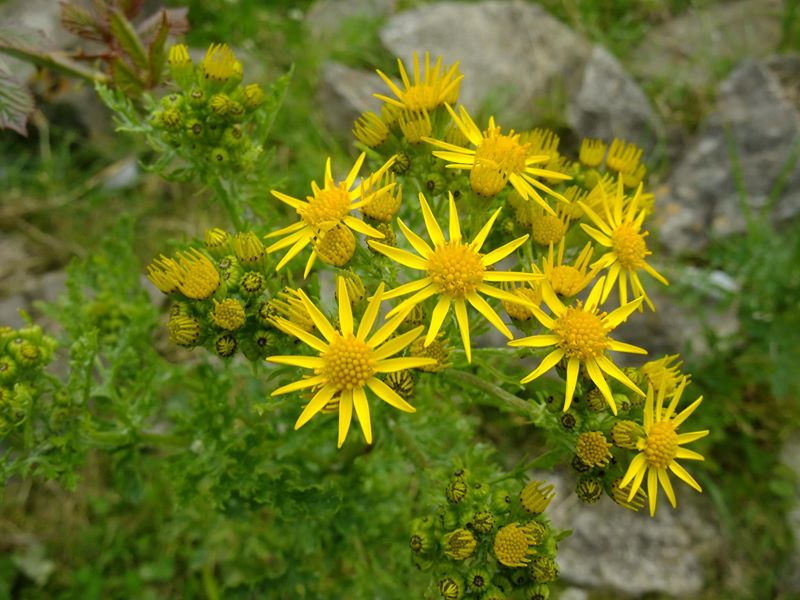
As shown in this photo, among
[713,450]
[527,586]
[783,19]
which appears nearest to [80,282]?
[527,586]

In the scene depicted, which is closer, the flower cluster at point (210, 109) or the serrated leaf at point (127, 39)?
the flower cluster at point (210, 109)

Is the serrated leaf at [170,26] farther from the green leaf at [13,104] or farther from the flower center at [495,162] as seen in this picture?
the flower center at [495,162]

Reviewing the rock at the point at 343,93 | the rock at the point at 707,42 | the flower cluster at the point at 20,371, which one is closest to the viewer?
the flower cluster at the point at 20,371

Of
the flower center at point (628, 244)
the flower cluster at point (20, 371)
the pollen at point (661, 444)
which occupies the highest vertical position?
the flower center at point (628, 244)

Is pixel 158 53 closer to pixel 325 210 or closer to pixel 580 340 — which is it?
pixel 325 210

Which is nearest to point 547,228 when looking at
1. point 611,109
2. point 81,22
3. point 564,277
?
point 564,277

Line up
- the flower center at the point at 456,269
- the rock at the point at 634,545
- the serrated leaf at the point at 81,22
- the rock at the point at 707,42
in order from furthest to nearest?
the rock at the point at 707,42, the rock at the point at 634,545, the serrated leaf at the point at 81,22, the flower center at the point at 456,269

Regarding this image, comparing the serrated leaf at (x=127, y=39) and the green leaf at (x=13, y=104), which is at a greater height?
the serrated leaf at (x=127, y=39)

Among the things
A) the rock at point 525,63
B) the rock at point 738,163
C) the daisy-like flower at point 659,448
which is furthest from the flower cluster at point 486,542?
the rock at point 525,63
